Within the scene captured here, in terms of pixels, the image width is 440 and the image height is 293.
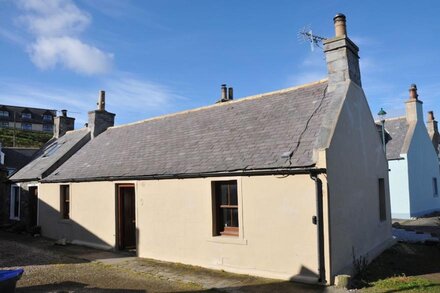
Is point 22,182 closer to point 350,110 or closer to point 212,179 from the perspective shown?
point 212,179

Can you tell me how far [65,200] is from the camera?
1734 cm

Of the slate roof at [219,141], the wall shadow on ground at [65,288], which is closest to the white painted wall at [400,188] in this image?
the slate roof at [219,141]

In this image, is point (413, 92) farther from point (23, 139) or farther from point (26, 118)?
point (26, 118)

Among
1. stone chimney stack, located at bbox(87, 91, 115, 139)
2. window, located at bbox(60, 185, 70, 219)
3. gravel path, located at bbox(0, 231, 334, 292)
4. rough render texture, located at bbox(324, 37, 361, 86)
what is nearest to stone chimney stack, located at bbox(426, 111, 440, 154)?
rough render texture, located at bbox(324, 37, 361, 86)

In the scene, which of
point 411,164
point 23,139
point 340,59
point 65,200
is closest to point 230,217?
point 340,59

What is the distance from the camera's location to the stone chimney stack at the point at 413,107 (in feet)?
81.6

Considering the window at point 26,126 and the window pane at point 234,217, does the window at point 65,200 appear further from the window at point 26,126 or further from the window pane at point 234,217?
the window at point 26,126

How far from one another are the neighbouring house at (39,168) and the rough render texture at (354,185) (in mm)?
13859

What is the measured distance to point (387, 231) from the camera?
1370cm

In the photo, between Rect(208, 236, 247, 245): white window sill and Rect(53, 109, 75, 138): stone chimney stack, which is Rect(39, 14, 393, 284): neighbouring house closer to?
Rect(208, 236, 247, 245): white window sill

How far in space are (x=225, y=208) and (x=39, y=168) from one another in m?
12.8

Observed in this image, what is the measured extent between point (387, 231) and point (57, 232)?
13.4 m

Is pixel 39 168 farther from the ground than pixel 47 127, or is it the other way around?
pixel 47 127

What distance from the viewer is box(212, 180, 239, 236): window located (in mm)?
10883
